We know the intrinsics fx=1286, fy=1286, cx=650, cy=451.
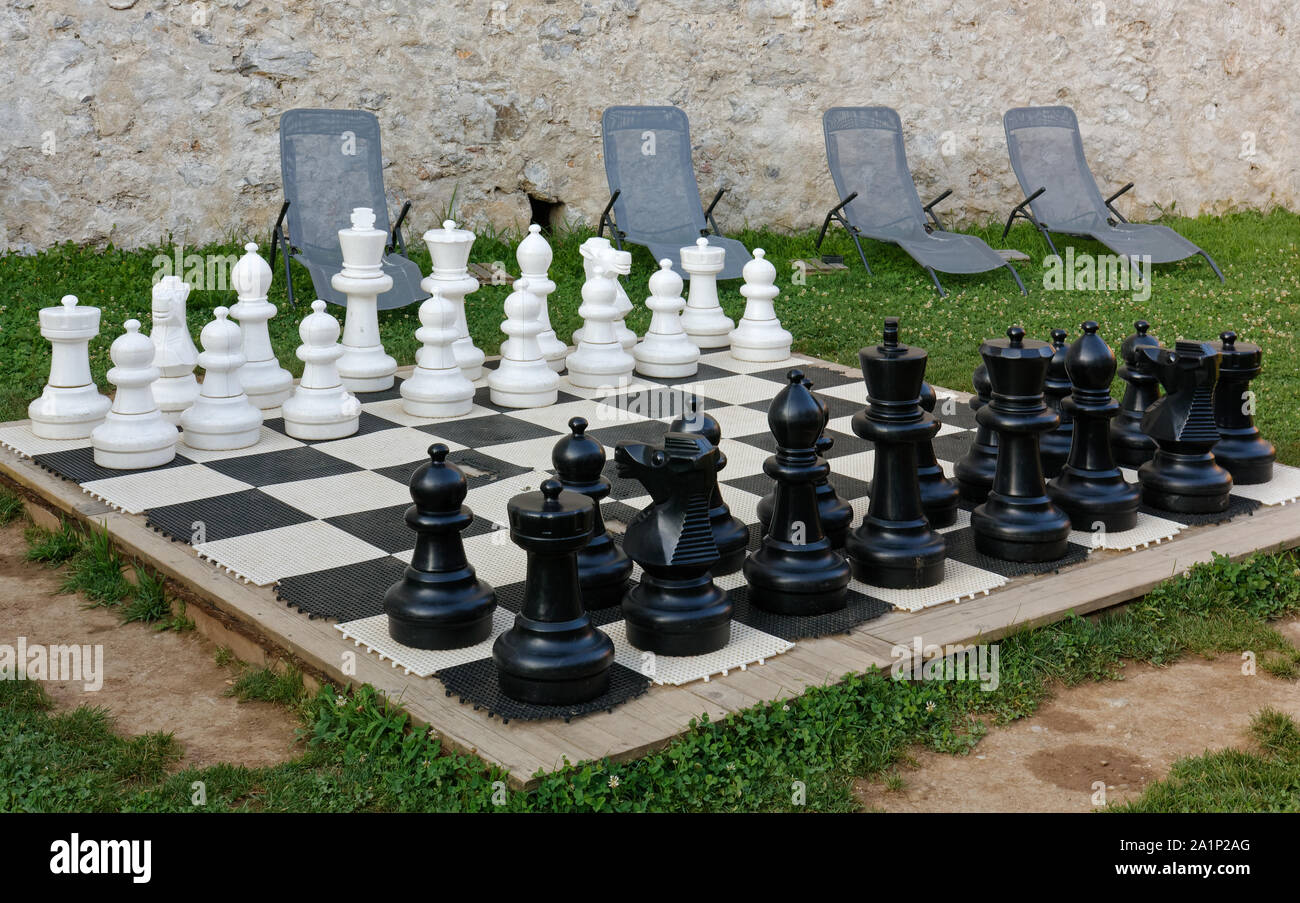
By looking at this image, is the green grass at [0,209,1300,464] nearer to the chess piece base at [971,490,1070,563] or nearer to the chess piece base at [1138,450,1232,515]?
the chess piece base at [1138,450,1232,515]

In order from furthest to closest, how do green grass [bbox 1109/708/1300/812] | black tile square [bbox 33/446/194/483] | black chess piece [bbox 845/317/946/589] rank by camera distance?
black tile square [bbox 33/446/194/483] → black chess piece [bbox 845/317/946/589] → green grass [bbox 1109/708/1300/812]

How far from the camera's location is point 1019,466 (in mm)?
2633

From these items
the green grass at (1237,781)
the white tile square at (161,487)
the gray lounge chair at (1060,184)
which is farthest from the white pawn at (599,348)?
the gray lounge chair at (1060,184)

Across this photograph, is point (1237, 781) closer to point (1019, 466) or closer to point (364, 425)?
point (1019, 466)

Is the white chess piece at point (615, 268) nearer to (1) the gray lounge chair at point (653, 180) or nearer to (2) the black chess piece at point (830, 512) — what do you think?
(2) the black chess piece at point (830, 512)

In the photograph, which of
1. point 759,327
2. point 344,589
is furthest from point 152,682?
point 759,327

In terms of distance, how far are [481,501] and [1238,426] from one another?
186 cm

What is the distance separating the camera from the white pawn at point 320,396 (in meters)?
3.51

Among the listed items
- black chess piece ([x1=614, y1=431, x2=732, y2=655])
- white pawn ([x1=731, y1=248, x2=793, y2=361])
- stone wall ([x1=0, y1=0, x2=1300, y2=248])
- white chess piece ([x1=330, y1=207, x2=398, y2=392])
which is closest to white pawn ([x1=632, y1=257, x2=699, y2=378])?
white pawn ([x1=731, y1=248, x2=793, y2=361])

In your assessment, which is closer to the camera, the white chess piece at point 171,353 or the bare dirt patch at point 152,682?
the bare dirt patch at point 152,682

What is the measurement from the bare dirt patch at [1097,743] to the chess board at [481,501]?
1.10 feet

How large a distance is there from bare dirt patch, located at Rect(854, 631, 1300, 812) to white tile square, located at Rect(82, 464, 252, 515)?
1804 millimetres

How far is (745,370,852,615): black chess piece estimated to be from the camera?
236 centimetres

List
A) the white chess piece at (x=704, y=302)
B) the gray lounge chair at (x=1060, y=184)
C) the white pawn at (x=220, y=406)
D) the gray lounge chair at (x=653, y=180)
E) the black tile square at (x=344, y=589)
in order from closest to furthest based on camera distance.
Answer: the black tile square at (x=344, y=589)
the white pawn at (x=220, y=406)
the white chess piece at (x=704, y=302)
the gray lounge chair at (x=653, y=180)
the gray lounge chair at (x=1060, y=184)
